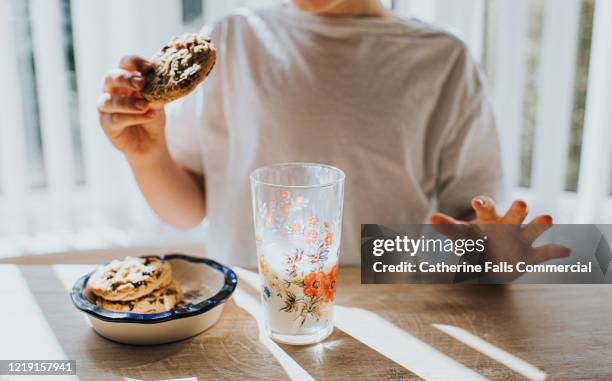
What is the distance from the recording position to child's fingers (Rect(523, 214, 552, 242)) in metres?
0.75

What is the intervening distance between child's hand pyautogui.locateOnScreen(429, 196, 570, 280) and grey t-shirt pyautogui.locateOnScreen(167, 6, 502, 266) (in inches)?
9.8

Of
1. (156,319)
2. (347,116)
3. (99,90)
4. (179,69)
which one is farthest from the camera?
(99,90)

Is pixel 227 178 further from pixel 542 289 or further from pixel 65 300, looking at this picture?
pixel 542 289

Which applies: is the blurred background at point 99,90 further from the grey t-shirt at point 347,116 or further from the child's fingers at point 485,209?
the child's fingers at point 485,209

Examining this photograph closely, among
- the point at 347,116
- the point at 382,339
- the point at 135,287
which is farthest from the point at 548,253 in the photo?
the point at 135,287

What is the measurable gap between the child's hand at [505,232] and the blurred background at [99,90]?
1.00 metres

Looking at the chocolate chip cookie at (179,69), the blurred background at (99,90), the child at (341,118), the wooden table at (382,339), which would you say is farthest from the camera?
the blurred background at (99,90)

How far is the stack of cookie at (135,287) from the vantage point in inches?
25.7

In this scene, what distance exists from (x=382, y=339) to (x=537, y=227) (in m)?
0.24

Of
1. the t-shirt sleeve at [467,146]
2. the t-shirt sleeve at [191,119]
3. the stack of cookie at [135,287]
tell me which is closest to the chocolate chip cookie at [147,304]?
the stack of cookie at [135,287]

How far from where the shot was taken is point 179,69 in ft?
2.41

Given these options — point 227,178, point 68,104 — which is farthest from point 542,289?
point 68,104

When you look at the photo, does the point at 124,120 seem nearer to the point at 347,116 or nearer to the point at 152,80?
the point at 152,80

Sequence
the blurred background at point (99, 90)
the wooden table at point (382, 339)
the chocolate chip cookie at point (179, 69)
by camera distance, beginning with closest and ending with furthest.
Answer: the wooden table at point (382, 339), the chocolate chip cookie at point (179, 69), the blurred background at point (99, 90)
